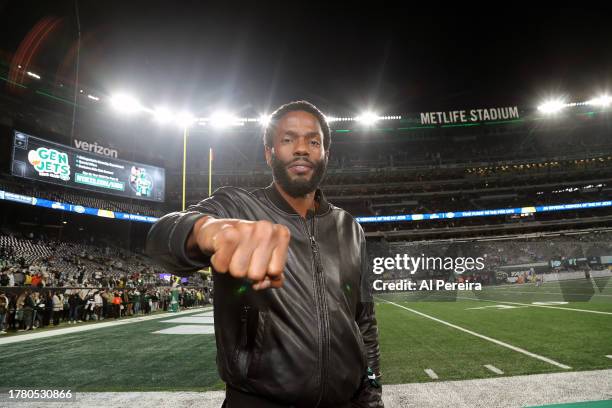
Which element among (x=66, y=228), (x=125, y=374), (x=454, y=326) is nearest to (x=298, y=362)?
(x=125, y=374)

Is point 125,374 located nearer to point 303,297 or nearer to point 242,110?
point 303,297

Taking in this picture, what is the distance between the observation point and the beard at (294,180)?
5.56 feet

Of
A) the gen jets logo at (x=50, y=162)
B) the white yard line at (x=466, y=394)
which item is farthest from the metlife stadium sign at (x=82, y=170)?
the white yard line at (x=466, y=394)

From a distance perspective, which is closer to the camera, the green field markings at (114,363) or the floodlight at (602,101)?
the green field markings at (114,363)

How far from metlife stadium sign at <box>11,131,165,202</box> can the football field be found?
18027 millimetres

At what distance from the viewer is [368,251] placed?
3300 cm

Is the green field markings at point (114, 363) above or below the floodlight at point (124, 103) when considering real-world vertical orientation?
below

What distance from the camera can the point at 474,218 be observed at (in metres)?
45.4

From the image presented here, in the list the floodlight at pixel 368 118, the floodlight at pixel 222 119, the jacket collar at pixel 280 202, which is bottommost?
the jacket collar at pixel 280 202

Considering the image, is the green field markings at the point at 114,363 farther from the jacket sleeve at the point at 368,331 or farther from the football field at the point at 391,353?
the jacket sleeve at the point at 368,331

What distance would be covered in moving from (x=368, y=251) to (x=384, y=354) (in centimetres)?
2645

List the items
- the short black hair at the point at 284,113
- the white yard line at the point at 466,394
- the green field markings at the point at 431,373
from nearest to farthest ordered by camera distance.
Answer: the short black hair at the point at 284,113 → the white yard line at the point at 466,394 → the green field markings at the point at 431,373

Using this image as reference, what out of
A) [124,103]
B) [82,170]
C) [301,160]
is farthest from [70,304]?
[124,103]

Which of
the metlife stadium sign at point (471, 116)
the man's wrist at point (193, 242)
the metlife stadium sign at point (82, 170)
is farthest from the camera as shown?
the metlife stadium sign at point (471, 116)
